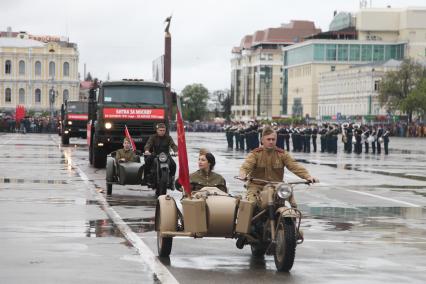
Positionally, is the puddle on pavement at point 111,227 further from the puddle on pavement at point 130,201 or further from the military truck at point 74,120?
the military truck at point 74,120

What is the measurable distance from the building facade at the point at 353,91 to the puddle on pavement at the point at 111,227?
128059mm

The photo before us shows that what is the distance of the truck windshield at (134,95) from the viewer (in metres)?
34.4

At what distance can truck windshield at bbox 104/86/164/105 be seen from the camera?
113 ft

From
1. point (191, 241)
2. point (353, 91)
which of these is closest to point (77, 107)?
point (191, 241)

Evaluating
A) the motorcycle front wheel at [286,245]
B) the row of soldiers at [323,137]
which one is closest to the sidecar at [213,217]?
the motorcycle front wheel at [286,245]

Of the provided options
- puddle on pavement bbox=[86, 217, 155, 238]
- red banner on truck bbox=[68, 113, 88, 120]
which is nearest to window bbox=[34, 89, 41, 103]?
red banner on truck bbox=[68, 113, 88, 120]

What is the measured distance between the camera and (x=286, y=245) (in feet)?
38.4

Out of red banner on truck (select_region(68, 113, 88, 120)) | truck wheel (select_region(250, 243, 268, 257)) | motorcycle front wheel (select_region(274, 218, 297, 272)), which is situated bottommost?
truck wheel (select_region(250, 243, 268, 257))

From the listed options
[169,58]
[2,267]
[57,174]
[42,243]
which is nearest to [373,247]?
[42,243]

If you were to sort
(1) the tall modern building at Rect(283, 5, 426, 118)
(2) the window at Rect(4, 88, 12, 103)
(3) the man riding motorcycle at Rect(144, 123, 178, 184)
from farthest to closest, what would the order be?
(2) the window at Rect(4, 88, 12, 103), (1) the tall modern building at Rect(283, 5, 426, 118), (3) the man riding motorcycle at Rect(144, 123, 178, 184)

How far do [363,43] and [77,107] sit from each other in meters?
117

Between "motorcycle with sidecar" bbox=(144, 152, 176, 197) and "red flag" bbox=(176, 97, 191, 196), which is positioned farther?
"motorcycle with sidecar" bbox=(144, 152, 176, 197)

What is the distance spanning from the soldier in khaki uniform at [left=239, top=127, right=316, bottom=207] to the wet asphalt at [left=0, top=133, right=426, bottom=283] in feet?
2.94

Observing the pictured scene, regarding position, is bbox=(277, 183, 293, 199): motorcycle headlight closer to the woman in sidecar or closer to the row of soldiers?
the woman in sidecar
